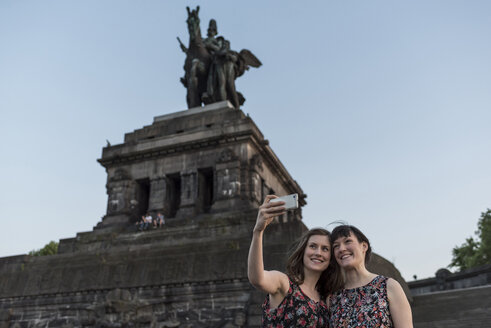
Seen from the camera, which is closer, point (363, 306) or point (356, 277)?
point (363, 306)

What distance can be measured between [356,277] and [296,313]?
648 mm

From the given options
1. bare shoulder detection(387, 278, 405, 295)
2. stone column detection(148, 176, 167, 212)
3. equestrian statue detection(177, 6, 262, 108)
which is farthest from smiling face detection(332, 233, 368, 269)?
equestrian statue detection(177, 6, 262, 108)

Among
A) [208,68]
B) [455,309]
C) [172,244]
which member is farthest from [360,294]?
[208,68]

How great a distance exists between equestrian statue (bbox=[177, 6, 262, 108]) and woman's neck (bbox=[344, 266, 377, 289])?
68.2 ft

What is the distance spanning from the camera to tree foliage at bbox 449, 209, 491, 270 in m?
29.9

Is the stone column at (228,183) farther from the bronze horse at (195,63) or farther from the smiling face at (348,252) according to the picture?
the smiling face at (348,252)

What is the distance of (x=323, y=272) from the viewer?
12.4 feet

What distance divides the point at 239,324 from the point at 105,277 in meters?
5.44

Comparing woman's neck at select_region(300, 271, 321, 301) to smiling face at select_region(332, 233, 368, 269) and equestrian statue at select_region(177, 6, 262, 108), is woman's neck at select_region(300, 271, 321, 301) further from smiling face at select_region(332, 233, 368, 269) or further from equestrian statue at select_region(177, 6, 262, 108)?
equestrian statue at select_region(177, 6, 262, 108)

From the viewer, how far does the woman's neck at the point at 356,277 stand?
3613mm

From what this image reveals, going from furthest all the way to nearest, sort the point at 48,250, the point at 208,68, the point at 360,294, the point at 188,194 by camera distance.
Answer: the point at 48,250
the point at 208,68
the point at 188,194
the point at 360,294

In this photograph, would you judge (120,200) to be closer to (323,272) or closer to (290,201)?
(323,272)

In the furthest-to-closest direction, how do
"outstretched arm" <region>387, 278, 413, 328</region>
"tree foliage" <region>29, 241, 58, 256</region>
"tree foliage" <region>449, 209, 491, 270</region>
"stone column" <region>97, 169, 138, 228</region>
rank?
"tree foliage" <region>29, 241, 58, 256</region> < "tree foliage" <region>449, 209, 491, 270</region> < "stone column" <region>97, 169, 138, 228</region> < "outstretched arm" <region>387, 278, 413, 328</region>

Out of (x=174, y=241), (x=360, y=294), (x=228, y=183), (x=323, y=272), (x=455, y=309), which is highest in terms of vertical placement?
(x=228, y=183)
